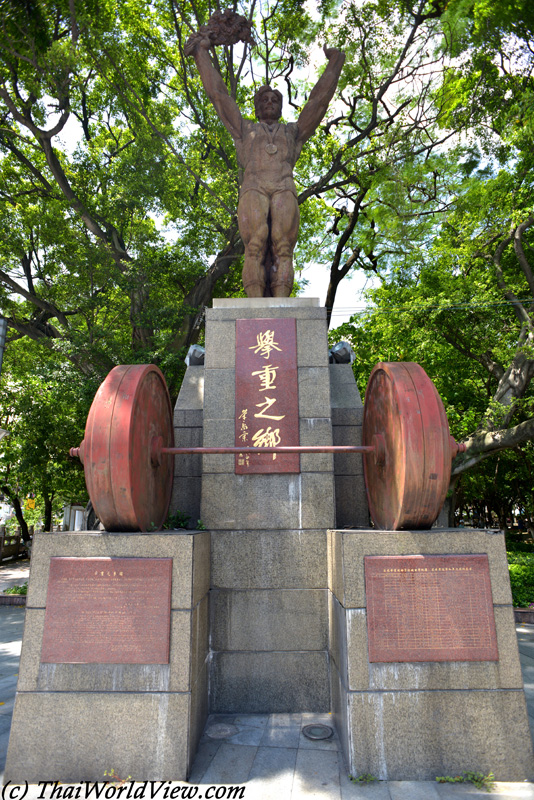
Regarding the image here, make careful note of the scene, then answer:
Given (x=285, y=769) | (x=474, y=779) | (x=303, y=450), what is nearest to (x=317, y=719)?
(x=285, y=769)

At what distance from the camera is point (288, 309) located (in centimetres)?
540

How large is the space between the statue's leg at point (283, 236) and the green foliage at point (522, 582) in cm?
586

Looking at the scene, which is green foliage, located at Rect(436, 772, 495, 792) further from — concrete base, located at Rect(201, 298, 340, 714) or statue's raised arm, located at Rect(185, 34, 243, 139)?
statue's raised arm, located at Rect(185, 34, 243, 139)

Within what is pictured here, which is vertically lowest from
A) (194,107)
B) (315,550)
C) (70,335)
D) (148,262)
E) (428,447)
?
(315,550)

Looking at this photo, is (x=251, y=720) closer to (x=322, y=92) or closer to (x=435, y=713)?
(x=435, y=713)

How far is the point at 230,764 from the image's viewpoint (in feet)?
10.7

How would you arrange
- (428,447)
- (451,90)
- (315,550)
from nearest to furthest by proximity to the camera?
(428,447)
(315,550)
(451,90)

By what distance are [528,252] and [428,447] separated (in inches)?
442

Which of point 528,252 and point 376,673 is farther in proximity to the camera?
point 528,252

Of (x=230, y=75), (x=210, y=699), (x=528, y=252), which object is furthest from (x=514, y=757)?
(x=230, y=75)

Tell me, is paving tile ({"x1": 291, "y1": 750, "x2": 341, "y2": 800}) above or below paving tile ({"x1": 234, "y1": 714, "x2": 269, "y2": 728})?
above

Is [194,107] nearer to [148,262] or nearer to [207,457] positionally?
[148,262]

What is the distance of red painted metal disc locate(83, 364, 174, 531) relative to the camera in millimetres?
3363

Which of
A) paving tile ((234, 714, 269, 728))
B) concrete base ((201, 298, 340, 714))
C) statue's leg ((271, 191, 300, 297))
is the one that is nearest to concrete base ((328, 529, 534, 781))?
paving tile ((234, 714, 269, 728))
